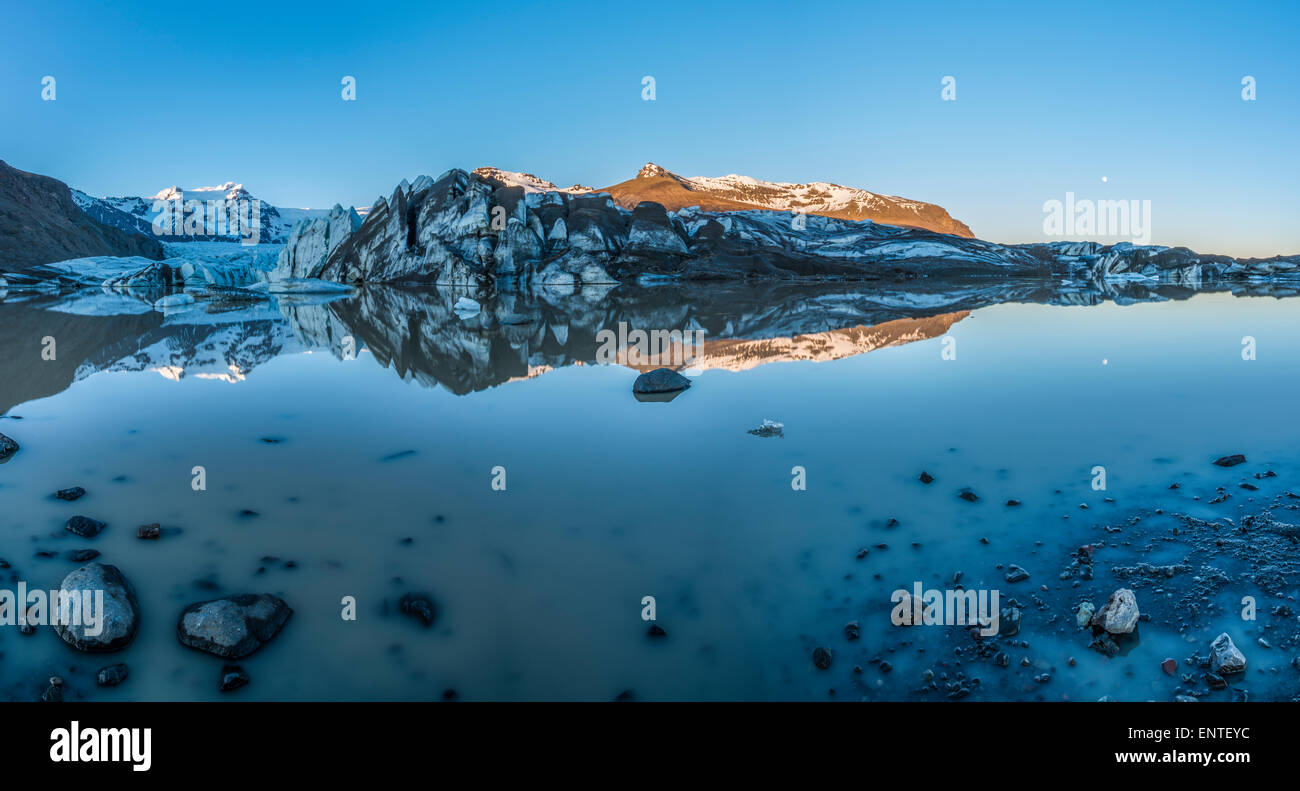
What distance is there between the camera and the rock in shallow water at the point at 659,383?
10500 mm

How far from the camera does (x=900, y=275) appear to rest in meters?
71.1

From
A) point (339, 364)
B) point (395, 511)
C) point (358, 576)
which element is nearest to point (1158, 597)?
point (358, 576)

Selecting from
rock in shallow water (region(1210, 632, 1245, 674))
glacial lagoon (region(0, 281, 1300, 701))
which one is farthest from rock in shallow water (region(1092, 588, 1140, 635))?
rock in shallow water (region(1210, 632, 1245, 674))

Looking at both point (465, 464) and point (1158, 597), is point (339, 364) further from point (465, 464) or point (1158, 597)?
point (1158, 597)

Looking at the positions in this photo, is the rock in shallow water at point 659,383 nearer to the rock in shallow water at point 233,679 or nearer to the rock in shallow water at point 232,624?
the rock in shallow water at point 232,624

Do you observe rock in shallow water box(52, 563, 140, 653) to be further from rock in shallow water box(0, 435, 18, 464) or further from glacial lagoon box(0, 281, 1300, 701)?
rock in shallow water box(0, 435, 18, 464)

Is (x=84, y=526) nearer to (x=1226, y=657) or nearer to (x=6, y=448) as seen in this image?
(x=6, y=448)

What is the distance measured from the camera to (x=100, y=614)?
4.03 m

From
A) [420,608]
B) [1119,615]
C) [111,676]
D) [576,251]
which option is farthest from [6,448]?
[576,251]

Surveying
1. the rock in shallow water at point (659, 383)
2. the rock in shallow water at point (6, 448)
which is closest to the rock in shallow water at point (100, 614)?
the rock in shallow water at point (6, 448)

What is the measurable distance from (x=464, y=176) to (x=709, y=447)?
65403 mm

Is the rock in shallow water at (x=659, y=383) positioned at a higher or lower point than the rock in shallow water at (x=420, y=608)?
higher

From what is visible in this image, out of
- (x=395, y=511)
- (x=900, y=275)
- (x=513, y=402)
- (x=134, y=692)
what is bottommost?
(x=134, y=692)

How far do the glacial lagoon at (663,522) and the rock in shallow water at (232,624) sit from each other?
0.31ft
